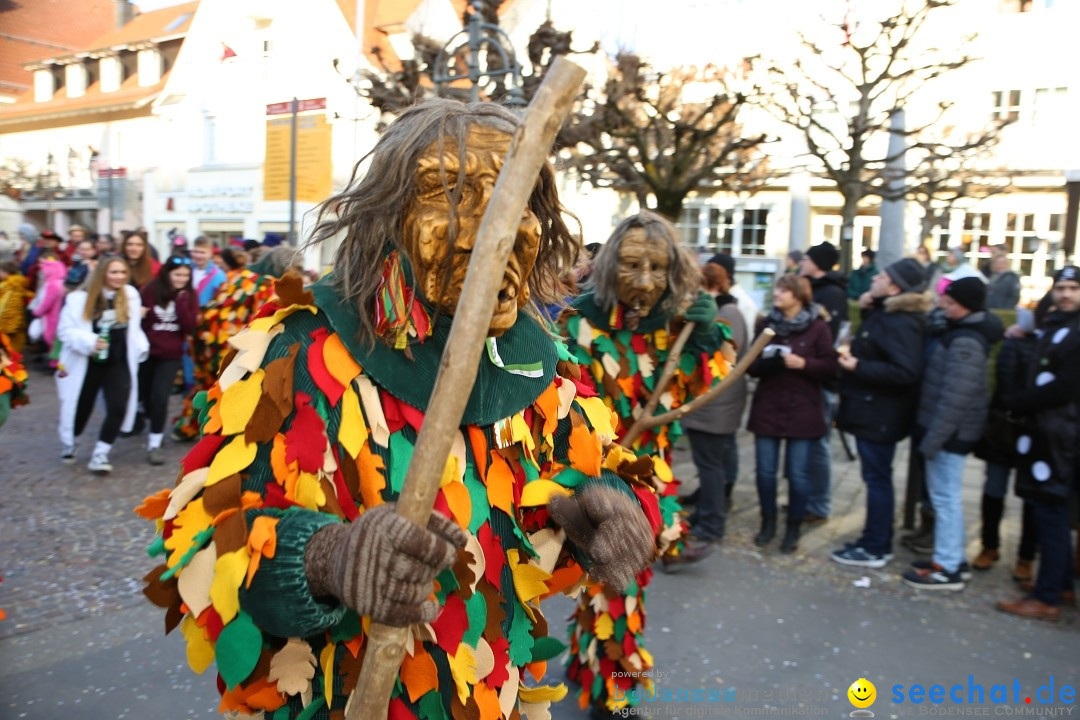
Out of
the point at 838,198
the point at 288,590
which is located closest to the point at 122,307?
the point at 288,590

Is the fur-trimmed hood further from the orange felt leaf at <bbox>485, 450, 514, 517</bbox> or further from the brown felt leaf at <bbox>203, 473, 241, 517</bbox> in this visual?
the brown felt leaf at <bbox>203, 473, 241, 517</bbox>

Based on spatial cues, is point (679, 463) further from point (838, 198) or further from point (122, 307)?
point (838, 198)

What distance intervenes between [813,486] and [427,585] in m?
5.50

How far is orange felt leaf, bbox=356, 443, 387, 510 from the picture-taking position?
63.2 inches

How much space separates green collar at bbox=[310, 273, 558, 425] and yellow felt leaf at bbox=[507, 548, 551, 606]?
12.3 inches

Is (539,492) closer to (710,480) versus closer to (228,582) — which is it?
(228,582)

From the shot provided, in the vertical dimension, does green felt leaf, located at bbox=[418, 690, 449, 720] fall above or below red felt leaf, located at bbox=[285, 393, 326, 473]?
below

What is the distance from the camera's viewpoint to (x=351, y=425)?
5.31 feet

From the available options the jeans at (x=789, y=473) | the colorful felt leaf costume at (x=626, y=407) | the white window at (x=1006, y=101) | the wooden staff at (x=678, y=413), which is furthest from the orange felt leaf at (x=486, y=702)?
the white window at (x=1006, y=101)

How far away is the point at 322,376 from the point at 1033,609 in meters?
4.58

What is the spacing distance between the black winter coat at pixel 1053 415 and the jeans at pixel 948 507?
0.39 metres

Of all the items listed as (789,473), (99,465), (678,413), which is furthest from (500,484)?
(99,465)

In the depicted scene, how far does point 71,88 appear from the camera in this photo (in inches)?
1154

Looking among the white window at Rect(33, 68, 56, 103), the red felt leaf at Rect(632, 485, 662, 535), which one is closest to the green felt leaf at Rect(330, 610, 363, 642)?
the red felt leaf at Rect(632, 485, 662, 535)
